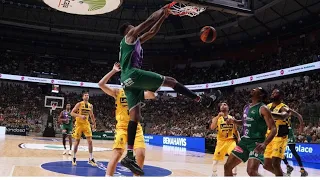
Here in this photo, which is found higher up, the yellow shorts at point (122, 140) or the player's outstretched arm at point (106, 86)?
the player's outstretched arm at point (106, 86)

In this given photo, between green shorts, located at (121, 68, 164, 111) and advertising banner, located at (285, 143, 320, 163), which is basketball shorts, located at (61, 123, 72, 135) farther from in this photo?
advertising banner, located at (285, 143, 320, 163)

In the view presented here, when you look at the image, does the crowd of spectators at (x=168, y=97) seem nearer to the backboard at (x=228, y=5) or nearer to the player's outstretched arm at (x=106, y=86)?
the backboard at (x=228, y=5)

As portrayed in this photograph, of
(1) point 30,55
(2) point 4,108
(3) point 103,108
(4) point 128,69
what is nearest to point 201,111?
(3) point 103,108

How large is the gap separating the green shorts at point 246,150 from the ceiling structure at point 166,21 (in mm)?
21647

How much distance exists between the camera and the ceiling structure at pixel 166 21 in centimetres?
2703

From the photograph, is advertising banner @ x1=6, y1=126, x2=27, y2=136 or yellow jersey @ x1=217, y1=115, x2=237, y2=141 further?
advertising banner @ x1=6, y1=126, x2=27, y2=136

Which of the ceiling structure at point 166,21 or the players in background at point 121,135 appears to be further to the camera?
the ceiling structure at point 166,21

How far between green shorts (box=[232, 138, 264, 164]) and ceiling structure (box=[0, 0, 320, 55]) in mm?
21647

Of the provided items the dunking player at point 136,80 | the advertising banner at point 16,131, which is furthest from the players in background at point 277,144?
the advertising banner at point 16,131

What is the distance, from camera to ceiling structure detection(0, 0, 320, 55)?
1064 inches

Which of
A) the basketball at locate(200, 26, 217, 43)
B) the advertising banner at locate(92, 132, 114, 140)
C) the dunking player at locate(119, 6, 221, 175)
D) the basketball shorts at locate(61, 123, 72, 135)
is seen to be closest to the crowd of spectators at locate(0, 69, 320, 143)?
the advertising banner at locate(92, 132, 114, 140)

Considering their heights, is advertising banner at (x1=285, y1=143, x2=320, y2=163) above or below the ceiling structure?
below

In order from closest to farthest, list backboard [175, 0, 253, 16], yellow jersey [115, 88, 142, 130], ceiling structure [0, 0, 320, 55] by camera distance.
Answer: yellow jersey [115, 88, 142, 130], backboard [175, 0, 253, 16], ceiling structure [0, 0, 320, 55]

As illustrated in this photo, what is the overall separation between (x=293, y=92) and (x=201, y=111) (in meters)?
9.31
